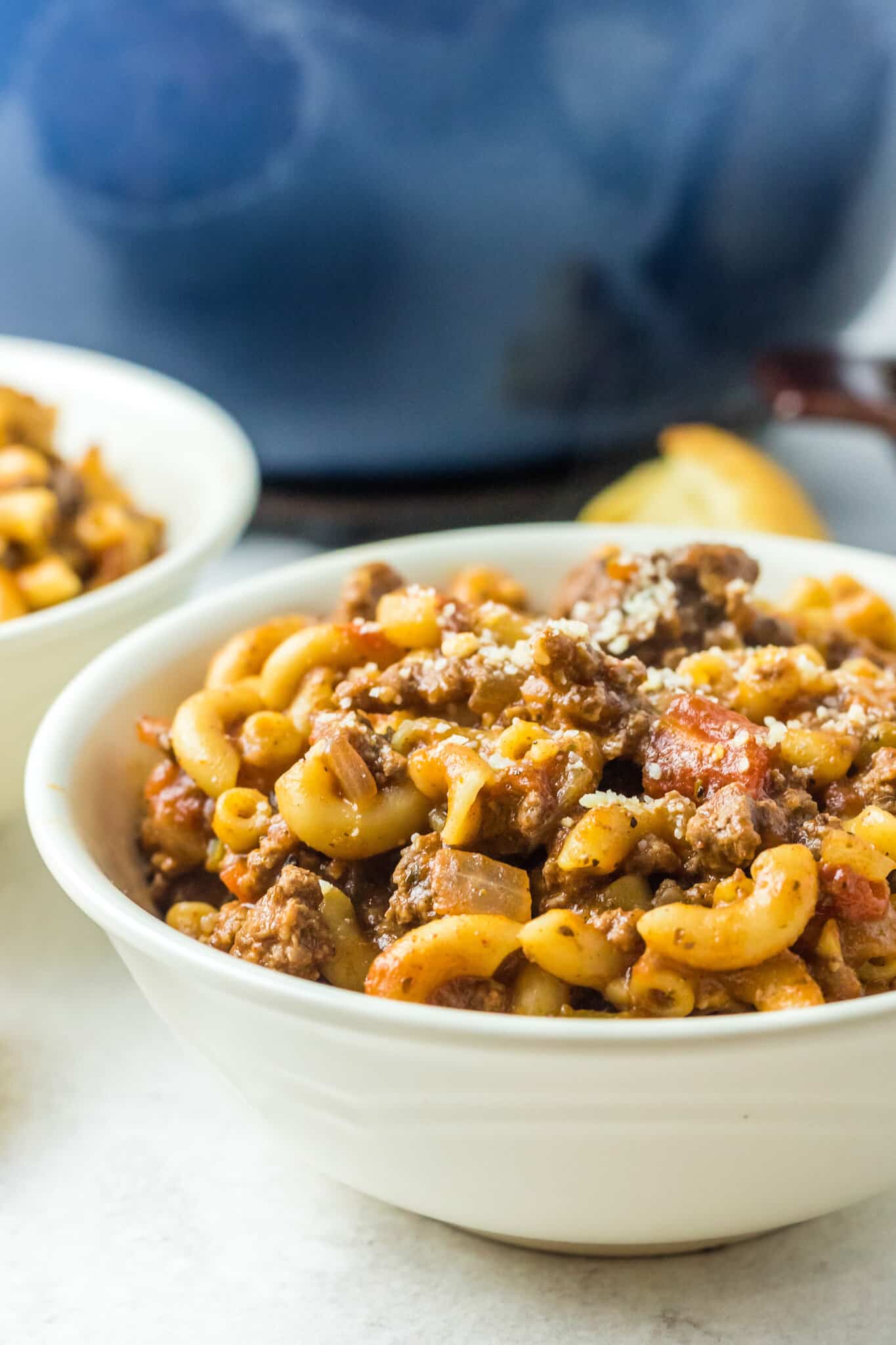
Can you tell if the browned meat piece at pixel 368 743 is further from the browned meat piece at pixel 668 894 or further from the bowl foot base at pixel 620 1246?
the bowl foot base at pixel 620 1246

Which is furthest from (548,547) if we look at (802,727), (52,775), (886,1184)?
(886,1184)

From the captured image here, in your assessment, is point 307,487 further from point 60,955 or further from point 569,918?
point 569,918

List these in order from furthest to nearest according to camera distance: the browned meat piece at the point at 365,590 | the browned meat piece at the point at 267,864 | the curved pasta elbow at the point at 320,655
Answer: the browned meat piece at the point at 365,590, the curved pasta elbow at the point at 320,655, the browned meat piece at the point at 267,864

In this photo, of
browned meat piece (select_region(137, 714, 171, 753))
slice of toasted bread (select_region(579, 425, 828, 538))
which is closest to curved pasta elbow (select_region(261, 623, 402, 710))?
browned meat piece (select_region(137, 714, 171, 753))

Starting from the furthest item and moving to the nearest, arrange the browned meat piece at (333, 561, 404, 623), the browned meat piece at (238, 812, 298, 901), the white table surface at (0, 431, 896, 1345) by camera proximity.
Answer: the browned meat piece at (333, 561, 404, 623)
the browned meat piece at (238, 812, 298, 901)
the white table surface at (0, 431, 896, 1345)

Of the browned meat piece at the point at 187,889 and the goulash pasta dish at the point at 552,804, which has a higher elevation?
the goulash pasta dish at the point at 552,804

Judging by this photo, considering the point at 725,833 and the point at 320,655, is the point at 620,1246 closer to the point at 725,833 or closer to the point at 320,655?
the point at 725,833

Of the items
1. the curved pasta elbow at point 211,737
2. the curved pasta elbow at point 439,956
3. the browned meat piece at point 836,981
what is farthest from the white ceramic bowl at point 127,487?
the browned meat piece at point 836,981

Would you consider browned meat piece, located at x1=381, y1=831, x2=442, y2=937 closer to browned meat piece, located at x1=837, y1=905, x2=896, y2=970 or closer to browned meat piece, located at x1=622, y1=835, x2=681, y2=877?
browned meat piece, located at x1=622, y1=835, x2=681, y2=877
